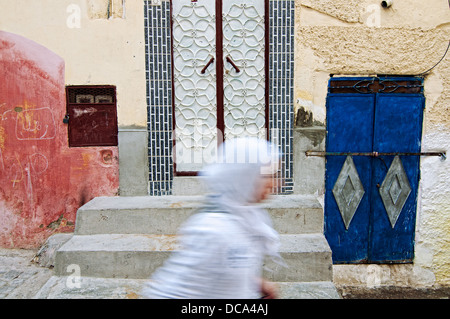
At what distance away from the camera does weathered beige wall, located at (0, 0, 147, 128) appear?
3.98 meters

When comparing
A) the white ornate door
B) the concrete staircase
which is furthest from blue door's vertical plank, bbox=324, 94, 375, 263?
the white ornate door

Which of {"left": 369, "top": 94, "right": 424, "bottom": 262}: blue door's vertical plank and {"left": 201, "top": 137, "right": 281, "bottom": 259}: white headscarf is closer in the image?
{"left": 201, "top": 137, "right": 281, "bottom": 259}: white headscarf

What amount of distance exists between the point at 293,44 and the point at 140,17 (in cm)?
177

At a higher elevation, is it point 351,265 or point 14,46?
point 14,46

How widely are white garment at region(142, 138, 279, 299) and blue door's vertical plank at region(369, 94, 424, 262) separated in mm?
2771

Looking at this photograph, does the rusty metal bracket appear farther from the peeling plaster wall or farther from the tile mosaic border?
the peeling plaster wall

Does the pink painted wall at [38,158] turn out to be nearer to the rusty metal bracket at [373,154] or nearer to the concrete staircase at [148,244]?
the concrete staircase at [148,244]

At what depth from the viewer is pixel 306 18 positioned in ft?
13.2

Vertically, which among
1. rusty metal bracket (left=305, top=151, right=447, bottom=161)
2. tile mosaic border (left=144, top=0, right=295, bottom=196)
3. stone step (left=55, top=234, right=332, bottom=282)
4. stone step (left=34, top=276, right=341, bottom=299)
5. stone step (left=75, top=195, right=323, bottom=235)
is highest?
tile mosaic border (left=144, top=0, right=295, bottom=196)

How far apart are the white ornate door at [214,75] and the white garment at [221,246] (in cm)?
234

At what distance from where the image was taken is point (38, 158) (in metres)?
4.08

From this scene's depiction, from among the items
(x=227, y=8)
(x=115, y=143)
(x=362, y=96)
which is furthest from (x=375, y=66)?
(x=115, y=143)

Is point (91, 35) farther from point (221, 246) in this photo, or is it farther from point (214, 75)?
point (221, 246)

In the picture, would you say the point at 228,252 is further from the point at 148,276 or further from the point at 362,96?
the point at 362,96
